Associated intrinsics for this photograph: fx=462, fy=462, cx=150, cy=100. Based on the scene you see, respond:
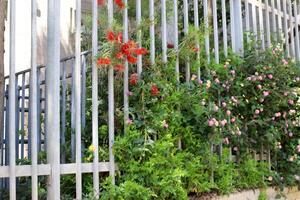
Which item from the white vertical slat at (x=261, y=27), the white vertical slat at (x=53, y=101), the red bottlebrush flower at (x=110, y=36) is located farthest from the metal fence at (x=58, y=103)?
the white vertical slat at (x=261, y=27)

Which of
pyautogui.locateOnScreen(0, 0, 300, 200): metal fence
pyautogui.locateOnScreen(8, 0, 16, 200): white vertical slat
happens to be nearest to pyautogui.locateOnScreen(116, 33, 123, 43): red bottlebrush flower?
pyautogui.locateOnScreen(0, 0, 300, 200): metal fence

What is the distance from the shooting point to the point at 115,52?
3.56 metres

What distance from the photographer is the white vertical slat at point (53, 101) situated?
124 inches

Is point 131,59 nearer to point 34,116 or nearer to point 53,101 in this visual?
point 53,101

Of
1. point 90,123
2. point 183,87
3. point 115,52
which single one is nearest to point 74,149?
point 90,123

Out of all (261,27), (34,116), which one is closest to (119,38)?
(34,116)

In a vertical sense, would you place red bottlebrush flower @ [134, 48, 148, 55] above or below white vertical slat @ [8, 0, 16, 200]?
above

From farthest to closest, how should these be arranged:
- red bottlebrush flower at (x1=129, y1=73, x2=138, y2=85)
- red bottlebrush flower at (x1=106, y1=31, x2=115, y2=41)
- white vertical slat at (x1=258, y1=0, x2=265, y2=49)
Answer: white vertical slat at (x1=258, y1=0, x2=265, y2=49) < red bottlebrush flower at (x1=129, y1=73, x2=138, y2=85) < red bottlebrush flower at (x1=106, y1=31, x2=115, y2=41)

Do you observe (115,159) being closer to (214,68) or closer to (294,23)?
(214,68)

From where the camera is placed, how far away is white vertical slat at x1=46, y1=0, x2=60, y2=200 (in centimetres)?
315

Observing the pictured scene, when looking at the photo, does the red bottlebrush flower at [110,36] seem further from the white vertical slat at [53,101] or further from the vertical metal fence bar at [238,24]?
the vertical metal fence bar at [238,24]

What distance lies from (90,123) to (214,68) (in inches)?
58.4

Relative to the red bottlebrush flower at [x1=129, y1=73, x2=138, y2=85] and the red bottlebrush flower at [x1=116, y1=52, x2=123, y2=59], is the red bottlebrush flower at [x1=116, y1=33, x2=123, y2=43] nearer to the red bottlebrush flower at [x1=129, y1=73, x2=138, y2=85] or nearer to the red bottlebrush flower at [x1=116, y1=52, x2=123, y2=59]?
the red bottlebrush flower at [x1=116, y1=52, x2=123, y2=59]

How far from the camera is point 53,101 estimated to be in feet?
10.6
